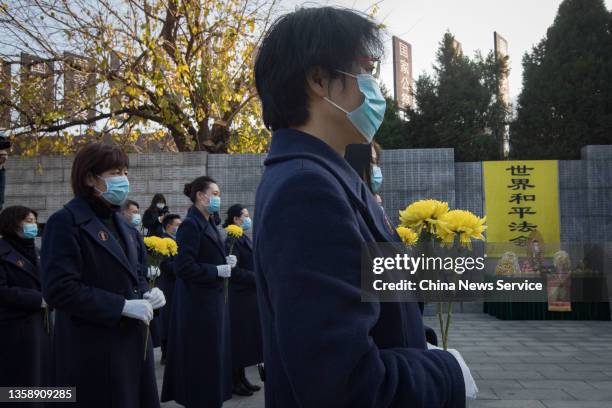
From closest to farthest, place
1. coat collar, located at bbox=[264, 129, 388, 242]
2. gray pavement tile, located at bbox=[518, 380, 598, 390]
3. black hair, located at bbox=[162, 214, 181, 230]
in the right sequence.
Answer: coat collar, located at bbox=[264, 129, 388, 242], gray pavement tile, located at bbox=[518, 380, 598, 390], black hair, located at bbox=[162, 214, 181, 230]

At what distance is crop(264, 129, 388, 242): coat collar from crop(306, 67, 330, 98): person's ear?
0.33 feet

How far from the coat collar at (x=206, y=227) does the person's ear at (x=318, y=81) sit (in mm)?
3983

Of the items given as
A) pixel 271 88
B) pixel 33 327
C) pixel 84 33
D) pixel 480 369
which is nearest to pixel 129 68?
pixel 84 33

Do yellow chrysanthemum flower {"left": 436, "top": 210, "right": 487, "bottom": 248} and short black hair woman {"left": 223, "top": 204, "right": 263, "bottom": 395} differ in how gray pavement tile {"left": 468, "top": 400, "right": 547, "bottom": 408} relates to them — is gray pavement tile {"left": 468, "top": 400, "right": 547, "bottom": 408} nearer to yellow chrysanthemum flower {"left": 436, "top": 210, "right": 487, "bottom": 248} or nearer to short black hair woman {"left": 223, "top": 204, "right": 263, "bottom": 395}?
short black hair woman {"left": 223, "top": 204, "right": 263, "bottom": 395}

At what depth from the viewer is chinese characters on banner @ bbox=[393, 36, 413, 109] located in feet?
125

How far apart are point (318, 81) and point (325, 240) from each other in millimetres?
427

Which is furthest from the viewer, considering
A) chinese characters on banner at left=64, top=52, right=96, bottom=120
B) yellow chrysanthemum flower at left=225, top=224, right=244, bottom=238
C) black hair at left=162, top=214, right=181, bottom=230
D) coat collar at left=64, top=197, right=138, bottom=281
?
chinese characters on banner at left=64, top=52, right=96, bottom=120

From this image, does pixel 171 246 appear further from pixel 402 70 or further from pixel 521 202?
pixel 402 70

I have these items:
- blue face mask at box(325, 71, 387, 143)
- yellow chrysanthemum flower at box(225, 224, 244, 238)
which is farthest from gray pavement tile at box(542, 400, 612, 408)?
blue face mask at box(325, 71, 387, 143)

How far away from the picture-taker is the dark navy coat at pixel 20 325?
14.5 ft

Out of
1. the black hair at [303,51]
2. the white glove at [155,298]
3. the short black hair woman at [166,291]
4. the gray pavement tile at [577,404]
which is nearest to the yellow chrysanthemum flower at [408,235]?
the black hair at [303,51]

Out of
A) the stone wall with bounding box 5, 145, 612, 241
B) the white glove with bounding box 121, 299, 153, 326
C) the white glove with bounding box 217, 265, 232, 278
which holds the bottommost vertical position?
the white glove with bounding box 121, 299, 153, 326

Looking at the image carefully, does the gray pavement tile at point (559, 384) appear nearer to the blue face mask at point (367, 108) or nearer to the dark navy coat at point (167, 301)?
the dark navy coat at point (167, 301)

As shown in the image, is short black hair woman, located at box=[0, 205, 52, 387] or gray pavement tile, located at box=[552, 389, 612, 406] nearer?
short black hair woman, located at box=[0, 205, 52, 387]
